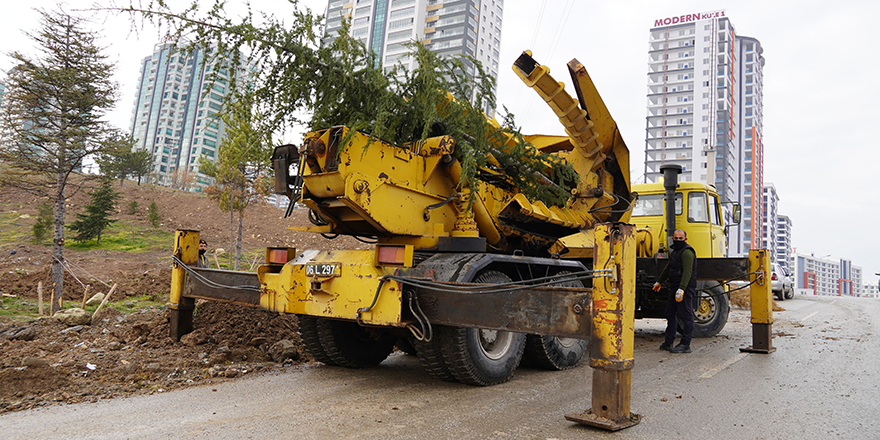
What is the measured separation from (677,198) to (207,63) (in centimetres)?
798

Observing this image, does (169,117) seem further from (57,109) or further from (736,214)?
(736,214)

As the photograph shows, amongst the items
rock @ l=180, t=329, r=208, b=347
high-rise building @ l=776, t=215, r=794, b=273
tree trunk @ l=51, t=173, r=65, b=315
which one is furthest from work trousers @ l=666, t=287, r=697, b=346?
high-rise building @ l=776, t=215, r=794, b=273

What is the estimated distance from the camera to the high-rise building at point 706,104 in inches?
3765

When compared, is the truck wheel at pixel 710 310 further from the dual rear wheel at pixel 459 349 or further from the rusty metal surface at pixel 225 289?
the rusty metal surface at pixel 225 289

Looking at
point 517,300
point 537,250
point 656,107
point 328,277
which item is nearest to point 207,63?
point 328,277

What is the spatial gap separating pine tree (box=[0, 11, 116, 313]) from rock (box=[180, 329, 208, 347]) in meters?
6.33

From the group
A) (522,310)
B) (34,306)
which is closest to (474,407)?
(522,310)

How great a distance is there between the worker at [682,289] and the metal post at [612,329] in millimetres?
4217

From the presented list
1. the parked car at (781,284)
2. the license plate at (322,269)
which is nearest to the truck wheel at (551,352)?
the license plate at (322,269)

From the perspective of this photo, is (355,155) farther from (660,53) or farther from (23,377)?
(660,53)

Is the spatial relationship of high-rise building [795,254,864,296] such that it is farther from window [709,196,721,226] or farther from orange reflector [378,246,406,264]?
orange reflector [378,246,406,264]

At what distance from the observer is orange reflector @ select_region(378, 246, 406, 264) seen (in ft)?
14.5

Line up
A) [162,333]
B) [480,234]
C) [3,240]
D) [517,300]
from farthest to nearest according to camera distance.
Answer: [3,240], [162,333], [480,234], [517,300]

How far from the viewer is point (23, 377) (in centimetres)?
441
